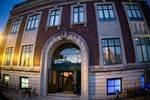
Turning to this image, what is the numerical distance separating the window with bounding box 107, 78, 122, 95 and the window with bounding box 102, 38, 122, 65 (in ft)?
3.42

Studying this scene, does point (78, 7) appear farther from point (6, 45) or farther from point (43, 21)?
point (6, 45)

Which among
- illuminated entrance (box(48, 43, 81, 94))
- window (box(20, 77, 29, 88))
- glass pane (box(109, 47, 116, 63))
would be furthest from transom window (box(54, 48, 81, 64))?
window (box(20, 77, 29, 88))

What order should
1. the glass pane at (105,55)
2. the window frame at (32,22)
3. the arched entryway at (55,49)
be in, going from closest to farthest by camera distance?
the arched entryway at (55,49) → the glass pane at (105,55) → the window frame at (32,22)

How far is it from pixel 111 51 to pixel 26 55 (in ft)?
19.1

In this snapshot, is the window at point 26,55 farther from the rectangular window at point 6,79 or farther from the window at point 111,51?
the window at point 111,51

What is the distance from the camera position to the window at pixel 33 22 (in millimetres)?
15485

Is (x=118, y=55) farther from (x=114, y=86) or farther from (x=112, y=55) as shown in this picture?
(x=114, y=86)

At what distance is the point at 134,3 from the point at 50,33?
570cm

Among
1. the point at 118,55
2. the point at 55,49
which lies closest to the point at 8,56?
the point at 55,49

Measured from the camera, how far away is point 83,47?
13.4 meters

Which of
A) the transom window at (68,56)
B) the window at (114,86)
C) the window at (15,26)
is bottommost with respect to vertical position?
the window at (114,86)

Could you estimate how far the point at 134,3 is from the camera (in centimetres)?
1464

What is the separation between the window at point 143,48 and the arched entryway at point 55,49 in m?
3.27

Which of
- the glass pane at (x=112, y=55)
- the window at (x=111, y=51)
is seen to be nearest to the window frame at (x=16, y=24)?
the window at (x=111, y=51)
